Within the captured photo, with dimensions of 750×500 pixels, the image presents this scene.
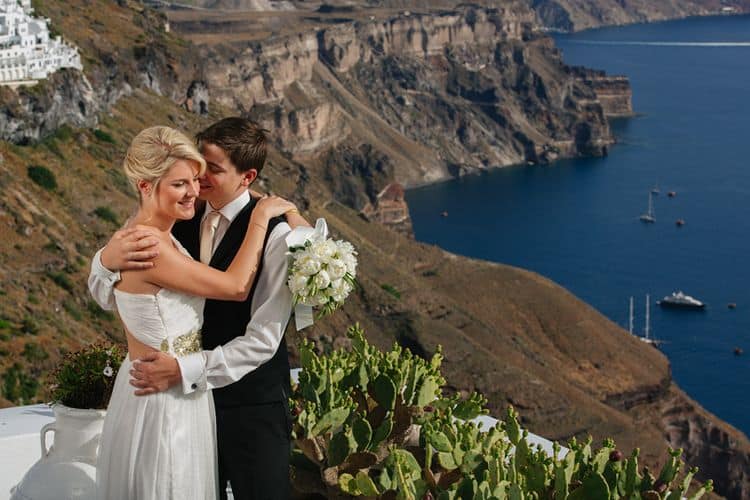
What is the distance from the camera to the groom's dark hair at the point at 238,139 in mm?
5809

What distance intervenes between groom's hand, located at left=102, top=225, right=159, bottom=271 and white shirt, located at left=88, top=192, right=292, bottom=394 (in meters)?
0.14

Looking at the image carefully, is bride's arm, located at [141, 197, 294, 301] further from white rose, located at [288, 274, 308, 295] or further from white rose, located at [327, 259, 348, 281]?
white rose, located at [327, 259, 348, 281]

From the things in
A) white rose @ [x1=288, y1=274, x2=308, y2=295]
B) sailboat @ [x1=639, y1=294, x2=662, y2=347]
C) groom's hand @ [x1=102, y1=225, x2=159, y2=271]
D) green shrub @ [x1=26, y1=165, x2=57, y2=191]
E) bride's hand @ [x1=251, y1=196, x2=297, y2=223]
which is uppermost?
bride's hand @ [x1=251, y1=196, x2=297, y2=223]

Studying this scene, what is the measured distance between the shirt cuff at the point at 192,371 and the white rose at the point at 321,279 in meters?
0.69

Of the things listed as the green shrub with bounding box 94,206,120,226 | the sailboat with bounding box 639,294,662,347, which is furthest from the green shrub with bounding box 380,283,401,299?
the sailboat with bounding box 639,294,662,347

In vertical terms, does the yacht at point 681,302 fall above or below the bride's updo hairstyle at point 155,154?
below

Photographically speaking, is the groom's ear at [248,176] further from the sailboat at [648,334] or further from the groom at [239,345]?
the sailboat at [648,334]

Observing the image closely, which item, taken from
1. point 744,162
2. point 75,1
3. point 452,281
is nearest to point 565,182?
point 744,162

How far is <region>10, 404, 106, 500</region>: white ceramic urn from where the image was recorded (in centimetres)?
628

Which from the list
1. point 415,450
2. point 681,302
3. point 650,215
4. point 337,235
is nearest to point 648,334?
point 681,302

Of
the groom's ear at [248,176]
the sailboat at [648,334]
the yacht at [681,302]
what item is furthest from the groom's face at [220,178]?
the yacht at [681,302]

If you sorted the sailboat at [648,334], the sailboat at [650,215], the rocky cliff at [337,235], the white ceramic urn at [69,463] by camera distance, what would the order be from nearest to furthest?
the white ceramic urn at [69,463] → the rocky cliff at [337,235] → the sailboat at [648,334] → the sailboat at [650,215]

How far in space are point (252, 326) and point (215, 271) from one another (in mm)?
362

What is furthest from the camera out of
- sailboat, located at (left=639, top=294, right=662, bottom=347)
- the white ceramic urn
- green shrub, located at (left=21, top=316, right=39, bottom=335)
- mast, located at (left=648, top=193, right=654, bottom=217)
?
mast, located at (left=648, top=193, right=654, bottom=217)
